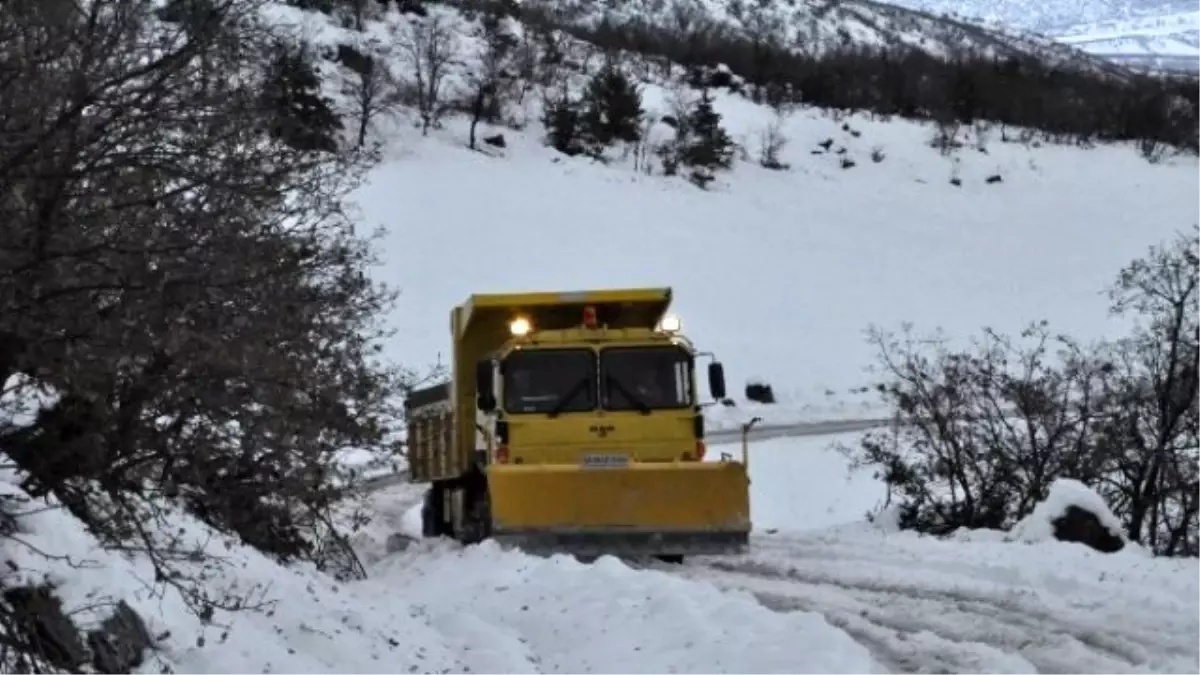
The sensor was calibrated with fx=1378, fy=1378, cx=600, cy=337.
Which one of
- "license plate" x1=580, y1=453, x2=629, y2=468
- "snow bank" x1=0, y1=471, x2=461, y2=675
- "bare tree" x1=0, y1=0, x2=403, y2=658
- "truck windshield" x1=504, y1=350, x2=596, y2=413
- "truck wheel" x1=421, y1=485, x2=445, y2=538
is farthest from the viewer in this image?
"truck wheel" x1=421, y1=485, x2=445, y2=538

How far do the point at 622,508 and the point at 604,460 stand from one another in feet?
2.35

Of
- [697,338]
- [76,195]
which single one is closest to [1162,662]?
[76,195]

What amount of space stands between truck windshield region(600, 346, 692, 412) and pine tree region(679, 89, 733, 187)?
49680 mm

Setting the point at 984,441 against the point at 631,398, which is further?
the point at 984,441

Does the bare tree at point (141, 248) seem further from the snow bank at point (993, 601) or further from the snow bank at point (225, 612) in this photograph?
the snow bank at point (993, 601)

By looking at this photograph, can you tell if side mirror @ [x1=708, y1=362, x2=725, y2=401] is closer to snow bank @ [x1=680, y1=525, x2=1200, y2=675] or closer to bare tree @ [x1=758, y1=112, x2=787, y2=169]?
snow bank @ [x1=680, y1=525, x2=1200, y2=675]

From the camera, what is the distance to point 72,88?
4602 mm

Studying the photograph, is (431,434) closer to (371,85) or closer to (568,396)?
(568,396)

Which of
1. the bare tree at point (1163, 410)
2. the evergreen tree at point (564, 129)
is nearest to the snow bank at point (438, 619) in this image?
the bare tree at point (1163, 410)

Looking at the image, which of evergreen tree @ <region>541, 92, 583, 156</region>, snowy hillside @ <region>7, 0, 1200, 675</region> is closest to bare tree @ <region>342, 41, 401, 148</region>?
evergreen tree @ <region>541, 92, 583, 156</region>

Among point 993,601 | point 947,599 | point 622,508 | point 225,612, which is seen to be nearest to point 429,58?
point 622,508

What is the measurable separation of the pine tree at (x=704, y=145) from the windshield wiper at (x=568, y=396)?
4994 cm

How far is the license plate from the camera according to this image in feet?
45.7

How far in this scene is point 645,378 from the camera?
15062 millimetres
